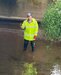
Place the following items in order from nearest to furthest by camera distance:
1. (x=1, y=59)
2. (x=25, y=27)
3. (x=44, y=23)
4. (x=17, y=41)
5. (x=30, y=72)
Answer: (x=30, y=72)
(x=1, y=59)
(x=25, y=27)
(x=17, y=41)
(x=44, y=23)

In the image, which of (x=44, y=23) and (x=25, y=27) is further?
(x=44, y=23)

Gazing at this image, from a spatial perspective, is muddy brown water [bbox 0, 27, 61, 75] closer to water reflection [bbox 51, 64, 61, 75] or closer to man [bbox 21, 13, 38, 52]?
water reflection [bbox 51, 64, 61, 75]

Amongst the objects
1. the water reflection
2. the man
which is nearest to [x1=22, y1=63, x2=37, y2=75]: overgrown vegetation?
the water reflection

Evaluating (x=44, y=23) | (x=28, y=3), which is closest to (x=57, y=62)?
(x=44, y=23)

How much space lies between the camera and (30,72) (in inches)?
561

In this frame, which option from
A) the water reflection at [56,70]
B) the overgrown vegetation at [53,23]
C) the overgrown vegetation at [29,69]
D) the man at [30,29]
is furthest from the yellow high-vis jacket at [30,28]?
the overgrown vegetation at [53,23]

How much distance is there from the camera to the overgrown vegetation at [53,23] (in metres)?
19.3

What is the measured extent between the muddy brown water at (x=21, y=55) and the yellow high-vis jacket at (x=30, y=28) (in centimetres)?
65

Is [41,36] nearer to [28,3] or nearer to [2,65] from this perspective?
[28,3]

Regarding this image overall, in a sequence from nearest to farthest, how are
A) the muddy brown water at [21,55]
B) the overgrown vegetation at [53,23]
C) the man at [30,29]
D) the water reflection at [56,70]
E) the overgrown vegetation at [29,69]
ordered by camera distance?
the overgrown vegetation at [29,69] < the water reflection at [56,70] < the muddy brown water at [21,55] < the man at [30,29] < the overgrown vegetation at [53,23]

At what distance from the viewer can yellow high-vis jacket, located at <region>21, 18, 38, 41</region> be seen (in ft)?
55.7

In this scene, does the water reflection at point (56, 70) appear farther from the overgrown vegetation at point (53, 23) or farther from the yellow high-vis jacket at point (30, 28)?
the overgrown vegetation at point (53, 23)

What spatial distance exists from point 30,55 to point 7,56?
1.00 metres

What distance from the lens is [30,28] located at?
17.0m
